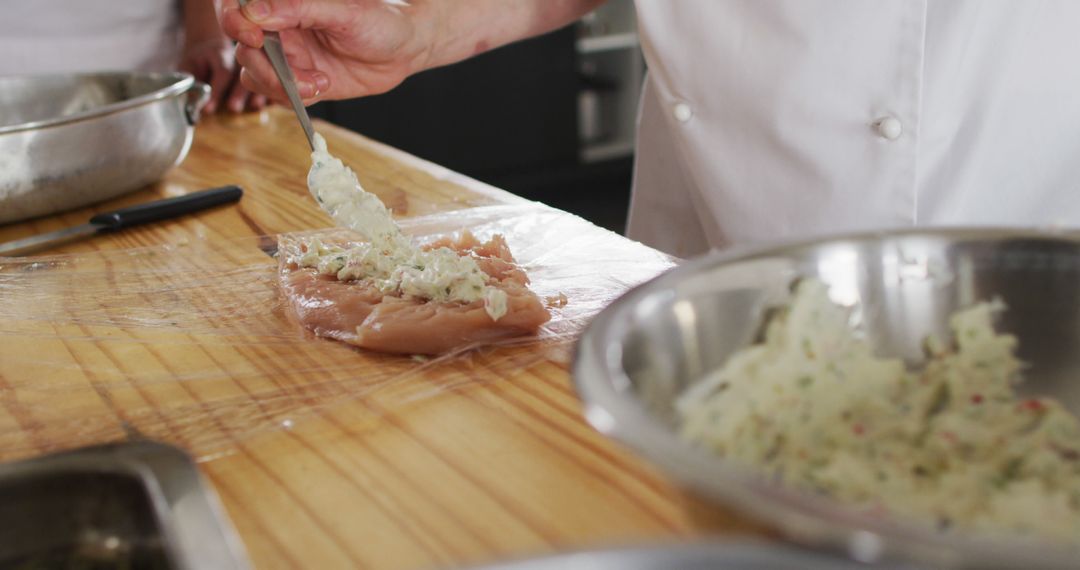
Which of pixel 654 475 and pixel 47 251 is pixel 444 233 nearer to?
pixel 47 251

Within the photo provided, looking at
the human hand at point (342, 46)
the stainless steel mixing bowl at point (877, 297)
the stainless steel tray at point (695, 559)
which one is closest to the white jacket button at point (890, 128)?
the stainless steel mixing bowl at point (877, 297)

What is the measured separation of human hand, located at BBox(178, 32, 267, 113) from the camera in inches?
79.9

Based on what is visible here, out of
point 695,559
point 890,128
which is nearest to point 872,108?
point 890,128

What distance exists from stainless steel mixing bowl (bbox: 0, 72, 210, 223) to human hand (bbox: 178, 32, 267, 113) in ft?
1.44

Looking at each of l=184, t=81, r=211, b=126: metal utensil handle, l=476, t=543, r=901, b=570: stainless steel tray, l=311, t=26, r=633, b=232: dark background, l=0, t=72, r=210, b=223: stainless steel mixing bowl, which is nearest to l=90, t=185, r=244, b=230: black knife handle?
l=0, t=72, r=210, b=223: stainless steel mixing bowl

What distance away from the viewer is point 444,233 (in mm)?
1277

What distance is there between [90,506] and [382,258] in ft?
1.49

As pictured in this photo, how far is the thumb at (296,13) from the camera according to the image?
4.06 ft

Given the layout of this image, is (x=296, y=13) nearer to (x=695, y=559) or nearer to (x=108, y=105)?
(x=108, y=105)

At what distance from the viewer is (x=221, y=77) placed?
203 centimetres

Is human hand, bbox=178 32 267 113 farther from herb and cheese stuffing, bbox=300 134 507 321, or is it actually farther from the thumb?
herb and cheese stuffing, bbox=300 134 507 321

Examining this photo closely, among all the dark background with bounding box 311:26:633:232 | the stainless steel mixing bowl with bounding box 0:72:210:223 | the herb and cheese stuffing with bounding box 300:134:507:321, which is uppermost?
the stainless steel mixing bowl with bounding box 0:72:210:223

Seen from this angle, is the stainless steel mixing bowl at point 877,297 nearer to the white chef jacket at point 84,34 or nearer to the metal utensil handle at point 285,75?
the metal utensil handle at point 285,75

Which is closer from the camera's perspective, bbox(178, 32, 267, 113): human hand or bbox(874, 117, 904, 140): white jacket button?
bbox(874, 117, 904, 140): white jacket button
